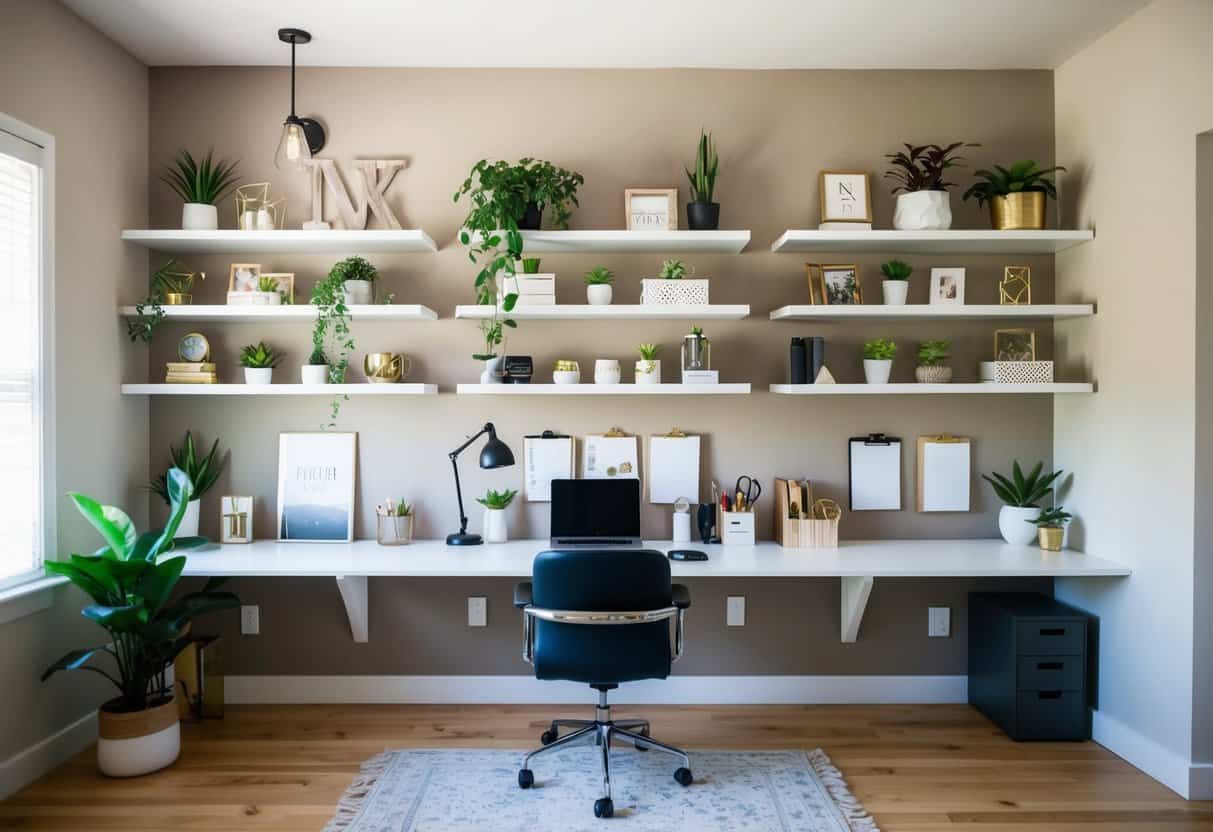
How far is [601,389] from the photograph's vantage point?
3.24m

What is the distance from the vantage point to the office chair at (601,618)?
2.49m

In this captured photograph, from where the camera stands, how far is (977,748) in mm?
3031

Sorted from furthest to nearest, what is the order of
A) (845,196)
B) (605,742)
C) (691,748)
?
(845,196) → (691,748) → (605,742)

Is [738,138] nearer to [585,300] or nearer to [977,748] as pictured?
[585,300]

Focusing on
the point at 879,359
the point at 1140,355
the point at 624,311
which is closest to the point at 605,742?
the point at 624,311

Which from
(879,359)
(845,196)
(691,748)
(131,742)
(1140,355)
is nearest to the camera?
(131,742)

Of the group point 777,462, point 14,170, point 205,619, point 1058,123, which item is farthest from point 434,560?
point 1058,123

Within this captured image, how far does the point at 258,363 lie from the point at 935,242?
2907 millimetres

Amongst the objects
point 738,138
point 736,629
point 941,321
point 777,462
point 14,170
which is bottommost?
point 736,629

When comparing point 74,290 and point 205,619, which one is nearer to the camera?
point 74,290

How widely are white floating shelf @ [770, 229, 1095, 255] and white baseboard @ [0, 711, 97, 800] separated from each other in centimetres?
337

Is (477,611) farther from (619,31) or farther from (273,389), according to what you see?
(619,31)

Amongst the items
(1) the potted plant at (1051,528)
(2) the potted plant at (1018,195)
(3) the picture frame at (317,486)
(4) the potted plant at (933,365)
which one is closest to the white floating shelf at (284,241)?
(3) the picture frame at (317,486)

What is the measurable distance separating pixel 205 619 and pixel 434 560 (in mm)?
1270
